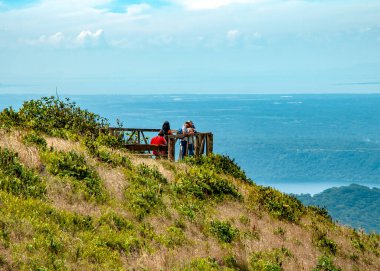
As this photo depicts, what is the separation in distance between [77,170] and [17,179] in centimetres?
252

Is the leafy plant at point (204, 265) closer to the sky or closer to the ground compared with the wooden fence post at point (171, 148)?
closer to the ground

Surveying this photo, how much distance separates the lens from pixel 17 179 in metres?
14.6

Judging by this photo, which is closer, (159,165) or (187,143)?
(159,165)

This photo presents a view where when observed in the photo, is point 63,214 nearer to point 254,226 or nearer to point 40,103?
point 254,226

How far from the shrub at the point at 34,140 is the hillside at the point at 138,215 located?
7 cm

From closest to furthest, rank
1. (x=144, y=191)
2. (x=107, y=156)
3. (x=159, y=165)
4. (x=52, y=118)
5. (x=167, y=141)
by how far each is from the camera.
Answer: (x=144, y=191)
(x=107, y=156)
(x=159, y=165)
(x=52, y=118)
(x=167, y=141)

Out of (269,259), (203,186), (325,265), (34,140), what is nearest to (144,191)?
(203,186)

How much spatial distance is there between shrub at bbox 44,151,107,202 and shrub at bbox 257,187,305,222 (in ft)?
21.0

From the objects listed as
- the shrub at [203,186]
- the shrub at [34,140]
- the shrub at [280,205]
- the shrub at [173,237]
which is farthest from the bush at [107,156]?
the shrub at [280,205]

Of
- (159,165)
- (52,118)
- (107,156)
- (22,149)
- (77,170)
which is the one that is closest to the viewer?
(77,170)

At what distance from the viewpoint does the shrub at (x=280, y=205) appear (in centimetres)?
2012

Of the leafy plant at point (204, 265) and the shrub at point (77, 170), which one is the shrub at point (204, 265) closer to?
the leafy plant at point (204, 265)

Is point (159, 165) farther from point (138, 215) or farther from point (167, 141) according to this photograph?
point (138, 215)

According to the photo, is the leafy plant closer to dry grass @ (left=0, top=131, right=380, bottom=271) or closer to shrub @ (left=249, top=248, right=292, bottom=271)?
dry grass @ (left=0, top=131, right=380, bottom=271)
